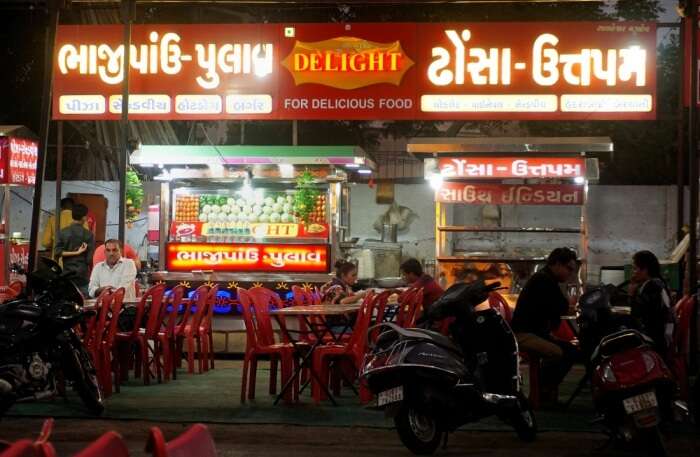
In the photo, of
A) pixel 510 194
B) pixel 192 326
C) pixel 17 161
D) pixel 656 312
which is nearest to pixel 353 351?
pixel 656 312

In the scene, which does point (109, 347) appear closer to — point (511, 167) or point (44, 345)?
point (44, 345)

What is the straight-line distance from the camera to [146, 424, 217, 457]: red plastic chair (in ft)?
9.57

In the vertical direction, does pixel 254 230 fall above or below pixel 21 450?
above

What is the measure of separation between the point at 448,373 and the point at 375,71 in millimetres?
7687

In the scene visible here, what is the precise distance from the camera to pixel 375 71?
48.6 feet

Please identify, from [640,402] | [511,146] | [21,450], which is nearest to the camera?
[21,450]

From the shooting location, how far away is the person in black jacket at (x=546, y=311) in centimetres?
970

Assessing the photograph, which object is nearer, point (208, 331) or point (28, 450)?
point (28, 450)

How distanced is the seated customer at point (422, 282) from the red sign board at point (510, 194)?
2.82 m

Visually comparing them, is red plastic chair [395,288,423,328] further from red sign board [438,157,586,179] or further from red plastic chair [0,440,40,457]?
red plastic chair [0,440,40,457]

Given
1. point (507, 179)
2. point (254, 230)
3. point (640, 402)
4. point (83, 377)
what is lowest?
point (83, 377)

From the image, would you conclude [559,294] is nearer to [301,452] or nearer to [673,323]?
[673,323]

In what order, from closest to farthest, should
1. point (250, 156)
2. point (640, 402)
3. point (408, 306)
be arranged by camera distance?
point (640, 402)
point (408, 306)
point (250, 156)

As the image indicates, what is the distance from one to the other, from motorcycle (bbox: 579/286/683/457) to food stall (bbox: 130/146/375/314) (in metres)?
7.64
